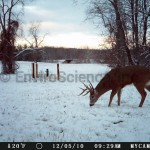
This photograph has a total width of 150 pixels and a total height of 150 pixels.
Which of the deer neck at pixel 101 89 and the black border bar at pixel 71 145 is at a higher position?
the deer neck at pixel 101 89

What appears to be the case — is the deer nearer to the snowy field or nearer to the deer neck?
the deer neck

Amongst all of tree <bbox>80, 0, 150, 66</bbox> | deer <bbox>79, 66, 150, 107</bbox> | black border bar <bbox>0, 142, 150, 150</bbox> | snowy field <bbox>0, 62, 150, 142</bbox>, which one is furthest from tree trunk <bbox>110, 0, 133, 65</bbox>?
black border bar <bbox>0, 142, 150, 150</bbox>

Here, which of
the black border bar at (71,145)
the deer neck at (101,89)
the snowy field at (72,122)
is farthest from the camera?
the deer neck at (101,89)

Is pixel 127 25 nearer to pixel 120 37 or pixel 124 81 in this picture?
pixel 120 37

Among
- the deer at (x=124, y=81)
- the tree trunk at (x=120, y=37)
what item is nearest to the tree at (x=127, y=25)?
the tree trunk at (x=120, y=37)

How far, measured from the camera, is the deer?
10.5 metres

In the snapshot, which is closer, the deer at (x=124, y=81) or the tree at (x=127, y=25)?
the deer at (x=124, y=81)

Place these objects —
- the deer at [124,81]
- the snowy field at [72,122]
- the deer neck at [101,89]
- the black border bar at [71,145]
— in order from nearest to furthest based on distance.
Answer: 1. the black border bar at [71,145]
2. the snowy field at [72,122]
3. the deer at [124,81]
4. the deer neck at [101,89]

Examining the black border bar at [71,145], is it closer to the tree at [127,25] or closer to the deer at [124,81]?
the deer at [124,81]

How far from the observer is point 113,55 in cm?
2300

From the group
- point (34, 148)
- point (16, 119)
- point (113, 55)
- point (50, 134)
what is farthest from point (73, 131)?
point (113, 55)

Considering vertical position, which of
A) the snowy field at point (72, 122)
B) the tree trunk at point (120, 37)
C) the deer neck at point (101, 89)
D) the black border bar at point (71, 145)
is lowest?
the black border bar at point (71, 145)

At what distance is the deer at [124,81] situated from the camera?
1045cm

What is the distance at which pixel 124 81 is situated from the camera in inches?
421
